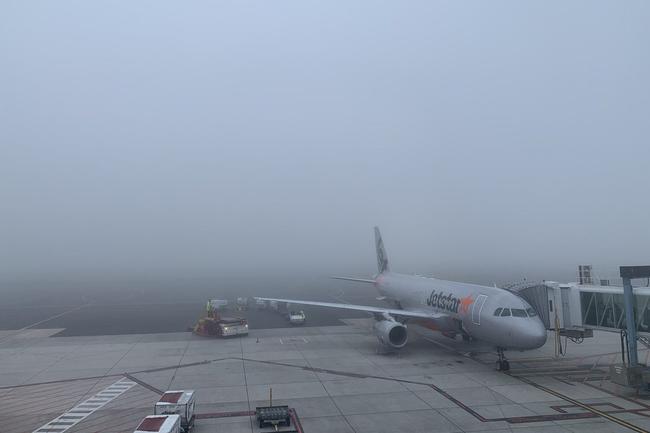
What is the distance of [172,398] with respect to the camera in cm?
1759

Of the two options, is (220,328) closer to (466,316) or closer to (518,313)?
(466,316)

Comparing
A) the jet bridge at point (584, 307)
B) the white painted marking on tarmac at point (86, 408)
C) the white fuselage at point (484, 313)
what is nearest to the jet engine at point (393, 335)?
the white fuselage at point (484, 313)

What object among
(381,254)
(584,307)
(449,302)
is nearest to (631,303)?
(584,307)

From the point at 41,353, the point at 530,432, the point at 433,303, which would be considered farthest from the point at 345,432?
the point at 41,353

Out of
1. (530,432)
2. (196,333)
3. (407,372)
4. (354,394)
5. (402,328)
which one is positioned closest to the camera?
(530,432)

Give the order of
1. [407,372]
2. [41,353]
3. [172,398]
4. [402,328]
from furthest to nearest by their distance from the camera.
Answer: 1. [41,353]
2. [402,328]
3. [407,372]
4. [172,398]

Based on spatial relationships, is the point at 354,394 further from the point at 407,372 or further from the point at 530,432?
the point at 530,432

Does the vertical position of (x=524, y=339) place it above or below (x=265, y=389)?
above

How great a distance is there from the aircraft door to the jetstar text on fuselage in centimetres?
60

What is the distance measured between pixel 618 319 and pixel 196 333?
2983cm

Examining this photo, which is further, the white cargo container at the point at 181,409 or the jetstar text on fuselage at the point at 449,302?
the jetstar text on fuselage at the point at 449,302

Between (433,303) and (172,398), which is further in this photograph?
(433,303)

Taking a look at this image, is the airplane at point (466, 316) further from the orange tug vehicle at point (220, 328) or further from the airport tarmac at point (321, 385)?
the orange tug vehicle at point (220, 328)

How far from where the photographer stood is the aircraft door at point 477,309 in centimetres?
2578
